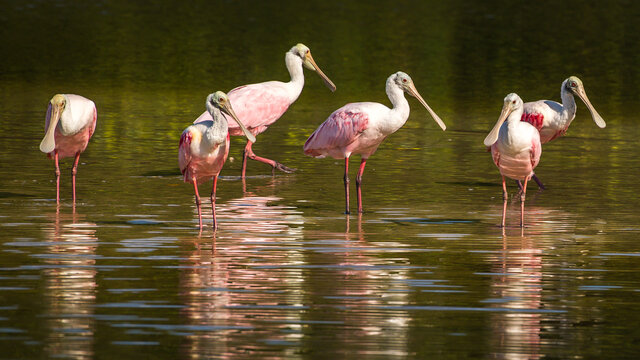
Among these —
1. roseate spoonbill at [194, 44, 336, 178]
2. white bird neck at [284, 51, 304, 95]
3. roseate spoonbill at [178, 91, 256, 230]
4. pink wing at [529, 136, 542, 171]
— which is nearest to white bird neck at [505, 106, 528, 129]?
pink wing at [529, 136, 542, 171]

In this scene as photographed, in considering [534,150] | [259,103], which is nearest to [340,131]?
[534,150]

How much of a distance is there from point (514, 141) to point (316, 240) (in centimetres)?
225

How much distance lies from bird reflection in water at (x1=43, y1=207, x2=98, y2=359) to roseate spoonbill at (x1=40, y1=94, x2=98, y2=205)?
3.60 feet

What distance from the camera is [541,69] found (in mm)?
32844

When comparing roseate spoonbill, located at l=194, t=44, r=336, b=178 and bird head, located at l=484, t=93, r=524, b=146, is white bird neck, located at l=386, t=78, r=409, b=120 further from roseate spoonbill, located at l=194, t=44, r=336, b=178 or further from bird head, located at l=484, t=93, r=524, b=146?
roseate spoonbill, located at l=194, t=44, r=336, b=178

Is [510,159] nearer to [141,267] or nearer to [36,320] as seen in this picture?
[141,267]

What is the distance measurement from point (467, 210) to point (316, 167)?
145 inches

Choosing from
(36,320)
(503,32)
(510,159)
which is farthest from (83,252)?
(503,32)

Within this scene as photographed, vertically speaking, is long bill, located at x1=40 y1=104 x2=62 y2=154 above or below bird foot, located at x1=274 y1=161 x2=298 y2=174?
above

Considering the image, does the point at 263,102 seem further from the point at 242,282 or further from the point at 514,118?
the point at 242,282

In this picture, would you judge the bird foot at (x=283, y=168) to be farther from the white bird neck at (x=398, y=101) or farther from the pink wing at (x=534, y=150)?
the pink wing at (x=534, y=150)

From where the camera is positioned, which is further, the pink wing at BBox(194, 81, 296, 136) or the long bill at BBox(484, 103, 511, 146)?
the pink wing at BBox(194, 81, 296, 136)

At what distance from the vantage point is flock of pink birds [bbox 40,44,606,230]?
42.7ft

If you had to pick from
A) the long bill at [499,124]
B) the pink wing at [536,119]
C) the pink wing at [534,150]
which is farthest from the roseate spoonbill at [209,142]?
the pink wing at [536,119]
